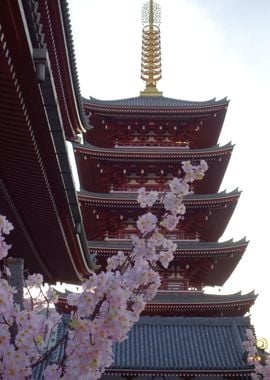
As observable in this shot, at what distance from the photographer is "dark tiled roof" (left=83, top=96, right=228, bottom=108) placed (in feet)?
85.0

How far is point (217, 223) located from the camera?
1018 inches

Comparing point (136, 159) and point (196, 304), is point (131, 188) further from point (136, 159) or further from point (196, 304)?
point (196, 304)

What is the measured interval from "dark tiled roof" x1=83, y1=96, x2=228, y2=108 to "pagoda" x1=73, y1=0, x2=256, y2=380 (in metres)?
0.05

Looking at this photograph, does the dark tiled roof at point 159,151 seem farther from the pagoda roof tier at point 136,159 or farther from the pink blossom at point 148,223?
the pink blossom at point 148,223

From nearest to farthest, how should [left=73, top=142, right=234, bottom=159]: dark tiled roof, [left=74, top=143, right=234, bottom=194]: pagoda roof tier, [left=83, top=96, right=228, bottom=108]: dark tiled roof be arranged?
[left=73, top=142, right=234, bottom=159]: dark tiled roof, [left=74, top=143, right=234, bottom=194]: pagoda roof tier, [left=83, top=96, right=228, bottom=108]: dark tiled roof

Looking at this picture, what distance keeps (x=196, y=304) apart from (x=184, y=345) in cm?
205

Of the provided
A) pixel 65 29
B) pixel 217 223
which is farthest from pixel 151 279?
pixel 217 223

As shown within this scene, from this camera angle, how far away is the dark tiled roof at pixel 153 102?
2591cm

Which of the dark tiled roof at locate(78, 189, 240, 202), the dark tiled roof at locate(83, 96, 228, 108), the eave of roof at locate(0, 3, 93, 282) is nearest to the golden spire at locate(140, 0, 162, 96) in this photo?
the dark tiled roof at locate(83, 96, 228, 108)

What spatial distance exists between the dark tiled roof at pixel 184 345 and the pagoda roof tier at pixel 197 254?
273cm

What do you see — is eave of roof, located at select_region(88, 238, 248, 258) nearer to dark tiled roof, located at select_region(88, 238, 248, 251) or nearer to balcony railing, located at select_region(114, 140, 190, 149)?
dark tiled roof, located at select_region(88, 238, 248, 251)

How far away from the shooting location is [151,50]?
108 feet

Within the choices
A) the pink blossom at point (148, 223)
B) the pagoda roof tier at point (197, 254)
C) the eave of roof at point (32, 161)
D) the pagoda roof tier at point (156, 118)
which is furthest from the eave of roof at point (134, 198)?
the pink blossom at point (148, 223)

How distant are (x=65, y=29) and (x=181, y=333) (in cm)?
1405
